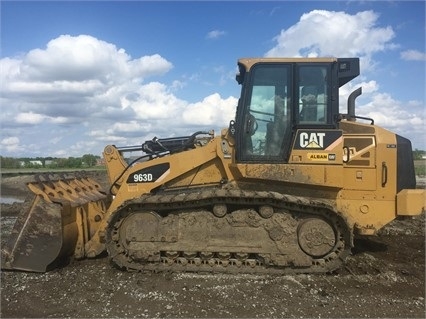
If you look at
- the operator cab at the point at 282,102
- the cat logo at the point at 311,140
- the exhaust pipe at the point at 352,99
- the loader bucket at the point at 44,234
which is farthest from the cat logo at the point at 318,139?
the loader bucket at the point at 44,234

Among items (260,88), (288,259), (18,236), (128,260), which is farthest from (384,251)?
(18,236)

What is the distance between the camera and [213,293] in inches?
236

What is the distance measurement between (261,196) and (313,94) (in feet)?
6.53

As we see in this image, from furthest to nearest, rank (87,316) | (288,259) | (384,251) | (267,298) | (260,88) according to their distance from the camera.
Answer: (384,251), (260,88), (288,259), (267,298), (87,316)

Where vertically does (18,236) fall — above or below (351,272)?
above

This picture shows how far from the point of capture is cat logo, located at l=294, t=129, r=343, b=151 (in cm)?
705

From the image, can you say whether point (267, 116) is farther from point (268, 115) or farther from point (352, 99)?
point (352, 99)

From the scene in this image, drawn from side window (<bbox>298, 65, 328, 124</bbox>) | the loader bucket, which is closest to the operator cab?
side window (<bbox>298, 65, 328, 124</bbox>)

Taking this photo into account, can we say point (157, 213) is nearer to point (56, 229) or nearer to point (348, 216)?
point (56, 229)

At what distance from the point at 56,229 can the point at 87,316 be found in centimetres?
214

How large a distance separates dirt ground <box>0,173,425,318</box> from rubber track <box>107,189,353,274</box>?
14cm

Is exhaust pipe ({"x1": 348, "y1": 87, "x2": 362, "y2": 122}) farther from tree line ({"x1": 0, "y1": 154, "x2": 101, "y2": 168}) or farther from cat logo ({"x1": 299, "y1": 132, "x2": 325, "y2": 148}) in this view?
tree line ({"x1": 0, "y1": 154, "x2": 101, "y2": 168})

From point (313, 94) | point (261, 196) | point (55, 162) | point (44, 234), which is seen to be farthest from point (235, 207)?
point (55, 162)

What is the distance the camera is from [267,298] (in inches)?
229
